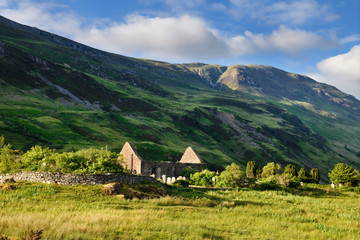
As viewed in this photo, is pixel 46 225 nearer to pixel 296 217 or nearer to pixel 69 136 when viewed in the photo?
pixel 296 217

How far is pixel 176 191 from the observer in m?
32.4

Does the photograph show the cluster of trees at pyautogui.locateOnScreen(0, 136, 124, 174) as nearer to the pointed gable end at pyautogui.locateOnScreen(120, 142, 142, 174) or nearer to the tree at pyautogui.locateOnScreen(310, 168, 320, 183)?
the pointed gable end at pyautogui.locateOnScreen(120, 142, 142, 174)

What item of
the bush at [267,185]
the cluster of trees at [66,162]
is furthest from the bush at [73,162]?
the bush at [267,185]

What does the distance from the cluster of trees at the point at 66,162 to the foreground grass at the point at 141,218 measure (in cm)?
330

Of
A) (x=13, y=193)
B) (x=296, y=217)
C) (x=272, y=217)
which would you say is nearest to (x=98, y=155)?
(x=13, y=193)

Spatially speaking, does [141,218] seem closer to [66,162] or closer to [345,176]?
[66,162]

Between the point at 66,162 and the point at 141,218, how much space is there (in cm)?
1392

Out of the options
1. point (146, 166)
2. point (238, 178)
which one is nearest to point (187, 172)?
point (146, 166)

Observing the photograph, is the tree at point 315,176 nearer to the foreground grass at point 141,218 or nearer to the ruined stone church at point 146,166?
the ruined stone church at point 146,166

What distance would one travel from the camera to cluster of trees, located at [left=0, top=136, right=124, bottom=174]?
88.5 feet

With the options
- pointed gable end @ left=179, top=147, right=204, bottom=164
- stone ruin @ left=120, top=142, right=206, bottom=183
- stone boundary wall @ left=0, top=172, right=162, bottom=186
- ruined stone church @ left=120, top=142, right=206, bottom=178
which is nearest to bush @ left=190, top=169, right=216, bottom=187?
stone ruin @ left=120, top=142, right=206, bottom=183

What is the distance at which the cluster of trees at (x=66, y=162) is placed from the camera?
88.5ft

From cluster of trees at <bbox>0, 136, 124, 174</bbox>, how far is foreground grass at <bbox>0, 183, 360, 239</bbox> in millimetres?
3304

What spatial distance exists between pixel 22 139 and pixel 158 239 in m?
79.3
